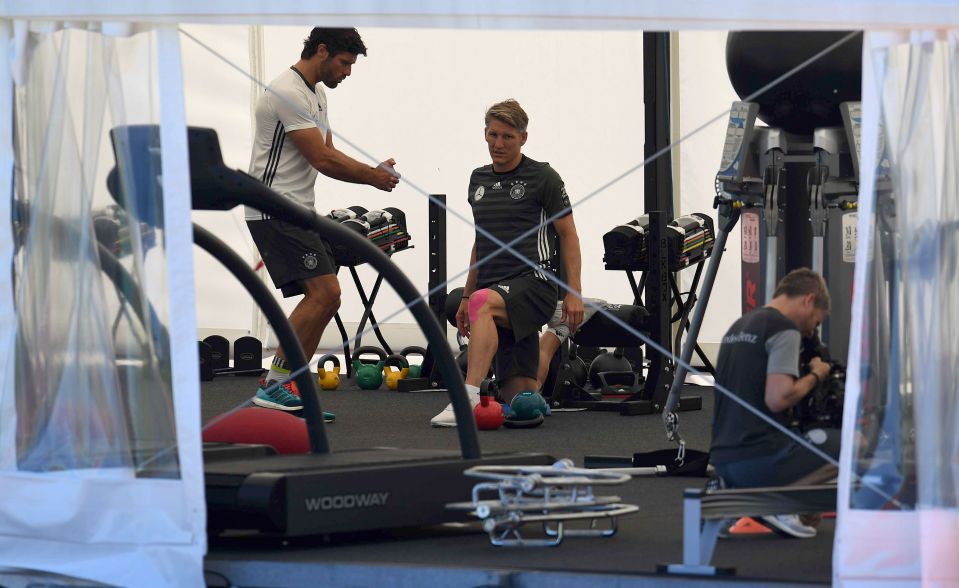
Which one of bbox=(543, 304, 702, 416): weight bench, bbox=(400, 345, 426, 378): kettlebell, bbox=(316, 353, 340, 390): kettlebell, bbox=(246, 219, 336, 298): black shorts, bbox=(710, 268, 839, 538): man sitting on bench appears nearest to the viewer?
bbox=(710, 268, 839, 538): man sitting on bench

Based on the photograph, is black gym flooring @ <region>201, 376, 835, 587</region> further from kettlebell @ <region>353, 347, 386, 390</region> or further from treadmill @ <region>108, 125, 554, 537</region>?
kettlebell @ <region>353, 347, 386, 390</region>

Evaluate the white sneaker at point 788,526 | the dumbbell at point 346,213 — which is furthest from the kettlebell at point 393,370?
the white sneaker at point 788,526

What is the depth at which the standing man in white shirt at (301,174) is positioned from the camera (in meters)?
5.96

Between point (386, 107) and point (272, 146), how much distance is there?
13.2 ft

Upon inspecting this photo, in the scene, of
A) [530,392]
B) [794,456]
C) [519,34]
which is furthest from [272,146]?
[519,34]

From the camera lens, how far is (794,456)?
3781 millimetres

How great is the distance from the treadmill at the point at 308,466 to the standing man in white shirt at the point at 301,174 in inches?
76.7

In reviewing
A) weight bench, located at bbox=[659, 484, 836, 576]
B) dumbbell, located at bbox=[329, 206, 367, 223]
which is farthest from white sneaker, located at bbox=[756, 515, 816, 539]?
dumbbell, located at bbox=[329, 206, 367, 223]

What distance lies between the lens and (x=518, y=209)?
6.48 m

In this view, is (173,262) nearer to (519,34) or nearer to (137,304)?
(137,304)

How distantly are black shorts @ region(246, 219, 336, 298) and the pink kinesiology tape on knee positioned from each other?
69 centimetres

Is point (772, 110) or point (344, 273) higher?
point (772, 110)

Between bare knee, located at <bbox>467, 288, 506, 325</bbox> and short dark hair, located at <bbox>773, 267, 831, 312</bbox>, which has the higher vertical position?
short dark hair, located at <bbox>773, 267, 831, 312</bbox>

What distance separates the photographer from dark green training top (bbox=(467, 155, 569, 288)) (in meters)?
6.47
